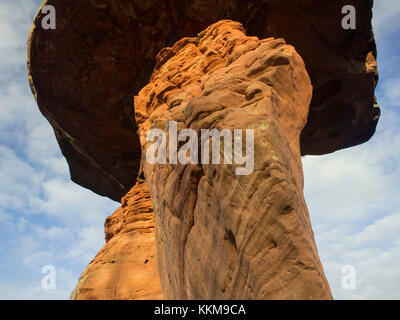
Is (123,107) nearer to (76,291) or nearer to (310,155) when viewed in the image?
(76,291)

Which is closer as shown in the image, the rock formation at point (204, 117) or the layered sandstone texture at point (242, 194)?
the layered sandstone texture at point (242, 194)

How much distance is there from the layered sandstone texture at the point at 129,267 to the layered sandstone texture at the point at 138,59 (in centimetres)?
351

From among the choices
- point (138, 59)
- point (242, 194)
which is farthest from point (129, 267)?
point (138, 59)

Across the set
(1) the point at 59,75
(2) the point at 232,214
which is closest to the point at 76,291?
(2) the point at 232,214

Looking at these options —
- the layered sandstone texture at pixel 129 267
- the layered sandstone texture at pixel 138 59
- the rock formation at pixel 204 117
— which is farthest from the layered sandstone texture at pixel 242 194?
the layered sandstone texture at pixel 138 59

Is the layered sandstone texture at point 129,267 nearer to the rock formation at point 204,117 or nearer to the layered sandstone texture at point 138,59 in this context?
the rock formation at point 204,117

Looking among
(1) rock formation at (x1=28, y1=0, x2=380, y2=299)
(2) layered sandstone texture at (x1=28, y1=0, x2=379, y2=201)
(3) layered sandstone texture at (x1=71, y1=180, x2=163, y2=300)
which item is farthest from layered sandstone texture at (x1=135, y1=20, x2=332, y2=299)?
(2) layered sandstone texture at (x1=28, y1=0, x2=379, y2=201)

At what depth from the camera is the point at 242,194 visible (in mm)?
3084

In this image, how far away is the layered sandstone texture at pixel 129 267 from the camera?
19.6 feet

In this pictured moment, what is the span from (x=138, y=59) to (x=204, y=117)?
5.70 metres
